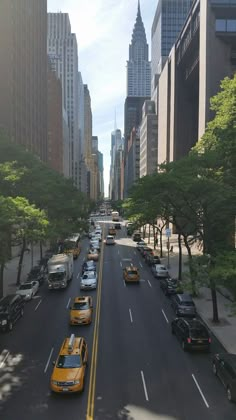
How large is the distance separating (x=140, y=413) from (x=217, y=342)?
1050 cm

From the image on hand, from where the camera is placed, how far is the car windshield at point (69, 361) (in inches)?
704

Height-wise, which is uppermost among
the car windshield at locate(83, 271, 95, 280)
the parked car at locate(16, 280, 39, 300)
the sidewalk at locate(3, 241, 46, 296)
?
the car windshield at locate(83, 271, 95, 280)

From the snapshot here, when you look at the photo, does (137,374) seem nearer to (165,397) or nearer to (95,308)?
(165,397)

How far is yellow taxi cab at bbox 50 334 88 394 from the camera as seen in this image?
16938 mm

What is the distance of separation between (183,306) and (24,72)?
65437mm

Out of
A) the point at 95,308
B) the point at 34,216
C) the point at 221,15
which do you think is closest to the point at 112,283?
the point at 95,308

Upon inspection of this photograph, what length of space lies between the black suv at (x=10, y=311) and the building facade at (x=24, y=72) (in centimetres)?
2954

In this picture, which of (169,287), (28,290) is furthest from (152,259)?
(28,290)

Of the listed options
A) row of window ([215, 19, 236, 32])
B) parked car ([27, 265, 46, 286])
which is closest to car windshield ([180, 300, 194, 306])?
parked car ([27, 265, 46, 286])

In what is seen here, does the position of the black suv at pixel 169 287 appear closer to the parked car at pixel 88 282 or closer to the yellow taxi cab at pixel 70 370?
the parked car at pixel 88 282

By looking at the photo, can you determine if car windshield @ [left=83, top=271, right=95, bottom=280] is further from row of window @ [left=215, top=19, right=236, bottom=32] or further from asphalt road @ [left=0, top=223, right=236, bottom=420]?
row of window @ [left=215, top=19, right=236, bottom=32]

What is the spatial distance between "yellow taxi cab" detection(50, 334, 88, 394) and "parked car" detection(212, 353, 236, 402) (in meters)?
5.99

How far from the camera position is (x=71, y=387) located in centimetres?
1689

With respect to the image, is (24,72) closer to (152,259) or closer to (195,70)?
(195,70)
